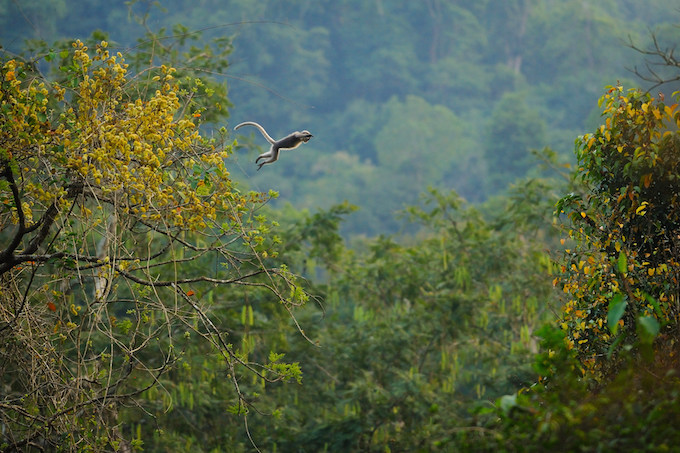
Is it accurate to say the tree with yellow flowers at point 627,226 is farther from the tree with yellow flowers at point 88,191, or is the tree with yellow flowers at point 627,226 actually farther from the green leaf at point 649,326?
the tree with yellow flowers at point 88,191

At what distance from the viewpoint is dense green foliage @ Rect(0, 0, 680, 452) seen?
3.71m

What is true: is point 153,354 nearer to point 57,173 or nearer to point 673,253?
point 57,173

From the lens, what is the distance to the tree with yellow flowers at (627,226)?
14.0ft

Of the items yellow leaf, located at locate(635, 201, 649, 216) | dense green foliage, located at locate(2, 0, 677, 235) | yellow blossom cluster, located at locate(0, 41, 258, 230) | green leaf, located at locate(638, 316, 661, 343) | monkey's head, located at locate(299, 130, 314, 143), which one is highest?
dense green foliage, located at locate(2, 0, 677, 235)

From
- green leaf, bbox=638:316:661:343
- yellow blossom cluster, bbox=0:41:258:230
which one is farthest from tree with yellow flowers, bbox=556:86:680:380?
yellow blossom cluster, bbox=0:41:258:230

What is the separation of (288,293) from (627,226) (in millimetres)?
4107

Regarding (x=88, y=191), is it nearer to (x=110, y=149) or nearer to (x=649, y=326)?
(x=110, y=149)

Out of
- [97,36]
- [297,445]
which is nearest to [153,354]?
[297,445]

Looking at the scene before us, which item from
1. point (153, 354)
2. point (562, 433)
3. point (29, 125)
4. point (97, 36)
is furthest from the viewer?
point (153, 354)

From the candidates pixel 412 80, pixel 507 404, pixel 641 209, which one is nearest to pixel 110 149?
pixel 507 404

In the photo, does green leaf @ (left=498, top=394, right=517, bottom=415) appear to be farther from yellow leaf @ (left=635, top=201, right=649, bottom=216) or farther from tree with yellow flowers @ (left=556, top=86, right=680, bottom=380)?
yellow leaf @ (left=635, top=201, right=649, bottom=216)

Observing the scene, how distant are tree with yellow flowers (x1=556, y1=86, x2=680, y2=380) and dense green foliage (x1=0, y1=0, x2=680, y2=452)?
1 centimetres

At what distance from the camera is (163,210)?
4074 mm

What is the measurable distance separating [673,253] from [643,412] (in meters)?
1.69
